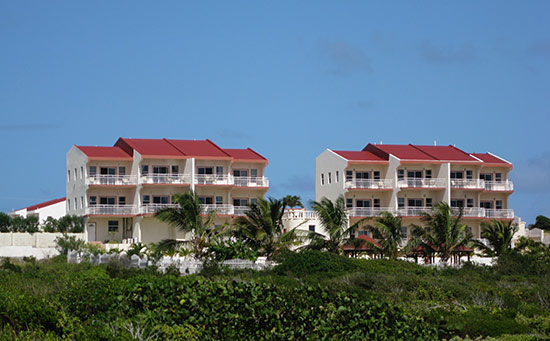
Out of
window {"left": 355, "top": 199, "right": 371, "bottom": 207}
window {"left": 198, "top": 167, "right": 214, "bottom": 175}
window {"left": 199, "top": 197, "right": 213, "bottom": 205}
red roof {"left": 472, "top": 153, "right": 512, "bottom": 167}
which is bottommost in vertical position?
window {"left": 355, "top": 199, "right": 371, "bottom": 207}

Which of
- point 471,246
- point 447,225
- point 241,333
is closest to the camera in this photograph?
point 241,333

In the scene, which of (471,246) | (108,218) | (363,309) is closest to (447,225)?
(471,246)

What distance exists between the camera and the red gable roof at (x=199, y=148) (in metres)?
66.6

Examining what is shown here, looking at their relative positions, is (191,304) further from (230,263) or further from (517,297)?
(230,263)

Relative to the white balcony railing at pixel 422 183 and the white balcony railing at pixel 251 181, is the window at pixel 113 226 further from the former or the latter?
the white balcony railing at pixel 422 183

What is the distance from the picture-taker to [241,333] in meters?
16.0

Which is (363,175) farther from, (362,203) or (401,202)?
(401,202)

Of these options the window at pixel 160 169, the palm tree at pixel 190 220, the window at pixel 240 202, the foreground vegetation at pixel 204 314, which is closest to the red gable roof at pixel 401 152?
the window at pixel 240 202

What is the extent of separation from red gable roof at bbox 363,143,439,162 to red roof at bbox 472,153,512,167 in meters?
5.72

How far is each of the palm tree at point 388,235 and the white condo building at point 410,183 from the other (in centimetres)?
1731

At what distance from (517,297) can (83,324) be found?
16.6 metres

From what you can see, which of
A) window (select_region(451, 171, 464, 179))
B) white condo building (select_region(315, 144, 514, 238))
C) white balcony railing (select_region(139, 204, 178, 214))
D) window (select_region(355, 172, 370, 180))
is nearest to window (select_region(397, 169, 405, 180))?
white condo building (select_region(315, 144, 514, 238))

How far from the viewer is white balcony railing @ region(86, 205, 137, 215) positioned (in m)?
64.6

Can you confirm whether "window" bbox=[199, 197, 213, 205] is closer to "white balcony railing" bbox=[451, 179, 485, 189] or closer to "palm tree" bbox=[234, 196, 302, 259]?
"palm tree" bbox=[234, 196, 302, 259]
